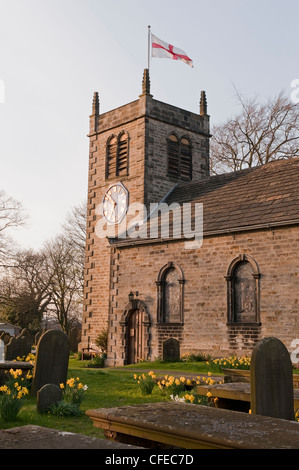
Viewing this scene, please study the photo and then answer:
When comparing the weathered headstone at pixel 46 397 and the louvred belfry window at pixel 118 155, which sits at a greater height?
the louvred belfry window at pixel 118 155

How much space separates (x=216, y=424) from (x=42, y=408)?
443cm

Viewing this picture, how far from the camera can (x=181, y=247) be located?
20891 mm

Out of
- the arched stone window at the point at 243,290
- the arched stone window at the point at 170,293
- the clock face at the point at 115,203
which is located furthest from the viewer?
the clock face at the point at 115,203

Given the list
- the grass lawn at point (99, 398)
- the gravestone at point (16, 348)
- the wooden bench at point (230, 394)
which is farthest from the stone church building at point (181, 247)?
the wooden bench at point (230, 394)

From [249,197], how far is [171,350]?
23.6 feet

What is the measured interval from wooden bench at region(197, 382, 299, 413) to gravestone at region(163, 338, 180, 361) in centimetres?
1084

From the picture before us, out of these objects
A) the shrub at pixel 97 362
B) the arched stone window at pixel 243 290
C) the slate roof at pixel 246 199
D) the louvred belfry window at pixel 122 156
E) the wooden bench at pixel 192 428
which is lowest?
the shrub at pixel 97 362

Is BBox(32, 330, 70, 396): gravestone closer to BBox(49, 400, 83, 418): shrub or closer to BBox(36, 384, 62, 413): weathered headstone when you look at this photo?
BBox(36, 384, 62, 413): weathered headstone

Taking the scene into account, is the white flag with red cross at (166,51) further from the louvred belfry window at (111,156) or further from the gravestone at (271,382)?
the gravestone at (271,382)

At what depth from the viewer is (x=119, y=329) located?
75.2 feet

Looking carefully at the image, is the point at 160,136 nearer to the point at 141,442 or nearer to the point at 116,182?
the point at 116,182

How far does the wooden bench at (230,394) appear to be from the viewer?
280 inches

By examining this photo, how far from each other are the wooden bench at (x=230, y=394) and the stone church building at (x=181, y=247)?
9589 mm
